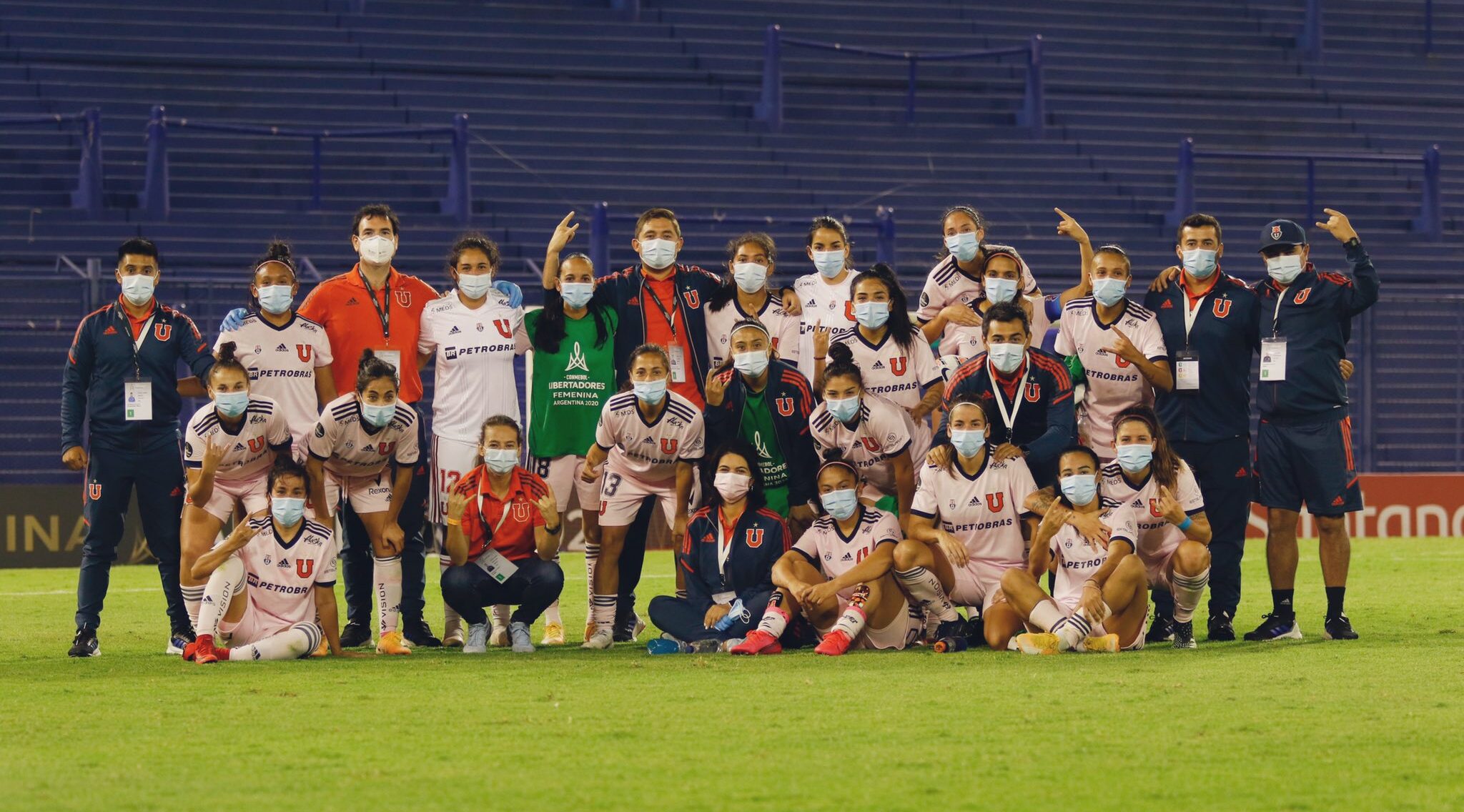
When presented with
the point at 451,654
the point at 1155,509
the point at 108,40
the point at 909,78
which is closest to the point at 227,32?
the point at 108,40

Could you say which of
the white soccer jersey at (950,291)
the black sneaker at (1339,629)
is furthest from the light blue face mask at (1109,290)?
the black sneaker at (1339,629)

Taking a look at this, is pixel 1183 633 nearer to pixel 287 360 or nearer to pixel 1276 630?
pixel 1276 630

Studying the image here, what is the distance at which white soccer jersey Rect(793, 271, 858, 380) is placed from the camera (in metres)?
10.1

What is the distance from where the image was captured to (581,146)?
20.9m

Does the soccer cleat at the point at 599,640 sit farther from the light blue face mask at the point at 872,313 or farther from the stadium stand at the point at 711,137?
the stadium stand at the point at 711,137

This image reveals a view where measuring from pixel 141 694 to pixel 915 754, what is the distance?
3340 millimetres

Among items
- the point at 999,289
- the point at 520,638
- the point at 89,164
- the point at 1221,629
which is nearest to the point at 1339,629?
the point at 1221,629

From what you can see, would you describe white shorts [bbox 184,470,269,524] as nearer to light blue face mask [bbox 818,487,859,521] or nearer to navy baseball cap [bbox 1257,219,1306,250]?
light blue face mask [bbox 818,487,859,521]

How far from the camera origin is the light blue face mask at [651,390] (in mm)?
9266

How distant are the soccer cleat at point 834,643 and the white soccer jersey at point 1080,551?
108 cm

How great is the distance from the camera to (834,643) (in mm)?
8805

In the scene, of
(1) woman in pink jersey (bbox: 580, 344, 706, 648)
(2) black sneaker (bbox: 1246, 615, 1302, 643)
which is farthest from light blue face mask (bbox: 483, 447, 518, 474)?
(2) black sneaker (bbox: 1246, 615, 1302, 643)

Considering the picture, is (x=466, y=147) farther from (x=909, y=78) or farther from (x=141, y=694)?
(x=141, y=694)

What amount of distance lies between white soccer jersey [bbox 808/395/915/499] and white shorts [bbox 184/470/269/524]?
2.78 metres
